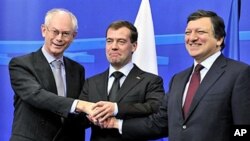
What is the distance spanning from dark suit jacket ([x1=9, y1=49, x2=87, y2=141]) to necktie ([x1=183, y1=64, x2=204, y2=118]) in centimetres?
70

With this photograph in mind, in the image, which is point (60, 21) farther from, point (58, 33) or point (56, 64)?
point (56, 64)

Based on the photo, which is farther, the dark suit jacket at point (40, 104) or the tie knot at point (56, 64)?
the tie knot at point (56, 64)

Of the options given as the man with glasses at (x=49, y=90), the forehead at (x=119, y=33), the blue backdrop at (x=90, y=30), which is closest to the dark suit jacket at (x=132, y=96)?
the man with glasses at (x=49, y=90)

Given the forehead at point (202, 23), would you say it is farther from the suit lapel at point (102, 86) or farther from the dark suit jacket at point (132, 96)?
the suit lapel at point (102, 86)

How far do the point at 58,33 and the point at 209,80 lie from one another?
100 centimetres

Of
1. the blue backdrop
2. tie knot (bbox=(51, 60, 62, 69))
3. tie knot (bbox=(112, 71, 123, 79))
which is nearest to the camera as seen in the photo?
tie knot (bbox=(112, 71, 123, 79))

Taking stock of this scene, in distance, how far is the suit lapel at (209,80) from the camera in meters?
2.20

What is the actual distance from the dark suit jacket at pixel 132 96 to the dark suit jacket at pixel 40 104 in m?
0.15

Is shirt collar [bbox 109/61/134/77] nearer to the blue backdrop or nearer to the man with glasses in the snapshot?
the man with glasses

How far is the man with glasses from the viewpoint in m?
2.56

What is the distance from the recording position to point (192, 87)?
230 cm

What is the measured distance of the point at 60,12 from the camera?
272 centimetres

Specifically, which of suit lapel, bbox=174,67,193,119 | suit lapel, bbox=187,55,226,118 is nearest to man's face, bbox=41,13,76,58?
suit lapel, bbox=174,67,193,119

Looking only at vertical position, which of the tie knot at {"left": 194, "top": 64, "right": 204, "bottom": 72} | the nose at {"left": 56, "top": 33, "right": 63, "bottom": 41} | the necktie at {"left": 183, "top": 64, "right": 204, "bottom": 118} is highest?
the nose at {"left": 56, "top": 33, "right": 63, "bottom": 41}
